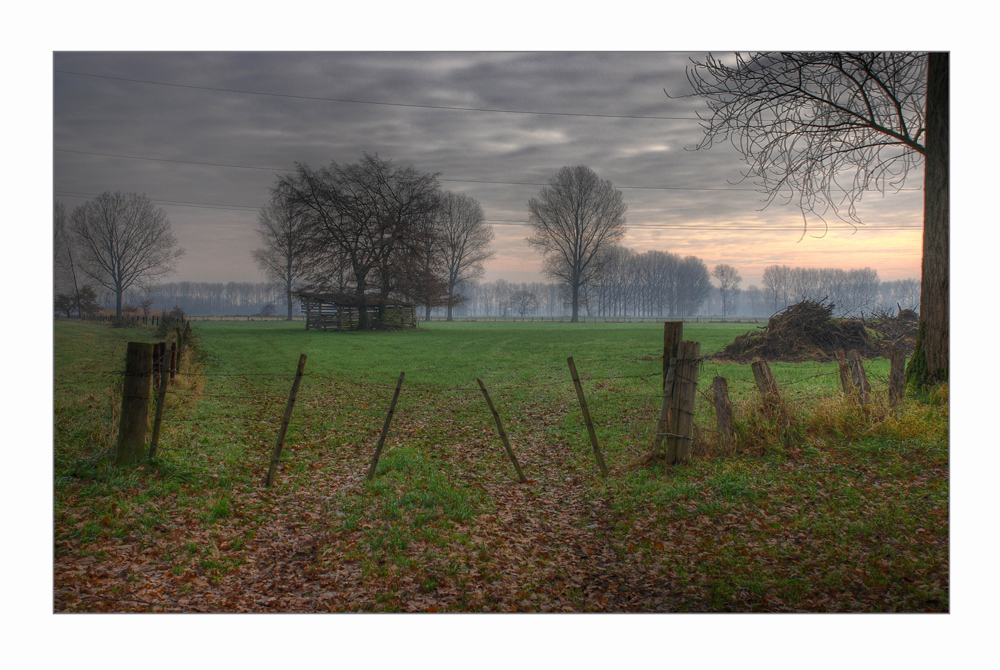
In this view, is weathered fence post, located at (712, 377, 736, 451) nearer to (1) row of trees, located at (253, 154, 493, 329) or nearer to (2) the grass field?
(2) the grass field

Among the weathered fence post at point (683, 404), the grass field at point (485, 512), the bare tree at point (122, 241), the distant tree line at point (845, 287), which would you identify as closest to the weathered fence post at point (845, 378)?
the grass field at point (485, 512)

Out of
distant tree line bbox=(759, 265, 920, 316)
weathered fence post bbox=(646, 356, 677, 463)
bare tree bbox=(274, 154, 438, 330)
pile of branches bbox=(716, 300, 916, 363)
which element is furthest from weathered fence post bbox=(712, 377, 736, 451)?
pile of branches bbox=(716, 300, 916, 363)

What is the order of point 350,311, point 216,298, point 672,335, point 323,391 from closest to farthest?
point 216,298 → point 672,335 → point 350,311 → point 323,391

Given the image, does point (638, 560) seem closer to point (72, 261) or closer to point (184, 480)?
point (184, 480)

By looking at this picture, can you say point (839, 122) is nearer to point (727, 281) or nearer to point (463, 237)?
point (727, 281)

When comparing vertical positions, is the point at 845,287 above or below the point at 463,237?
below

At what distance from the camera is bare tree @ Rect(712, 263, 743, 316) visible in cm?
670

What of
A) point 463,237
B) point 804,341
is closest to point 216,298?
point 463,237

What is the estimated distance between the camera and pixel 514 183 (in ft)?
21.9

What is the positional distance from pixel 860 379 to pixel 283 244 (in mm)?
7913

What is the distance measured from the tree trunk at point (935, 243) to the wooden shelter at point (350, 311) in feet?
21.2

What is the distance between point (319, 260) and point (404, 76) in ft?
8.13

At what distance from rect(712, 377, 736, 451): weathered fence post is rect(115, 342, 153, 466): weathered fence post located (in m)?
6.70

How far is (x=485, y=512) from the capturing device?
5441 mm
